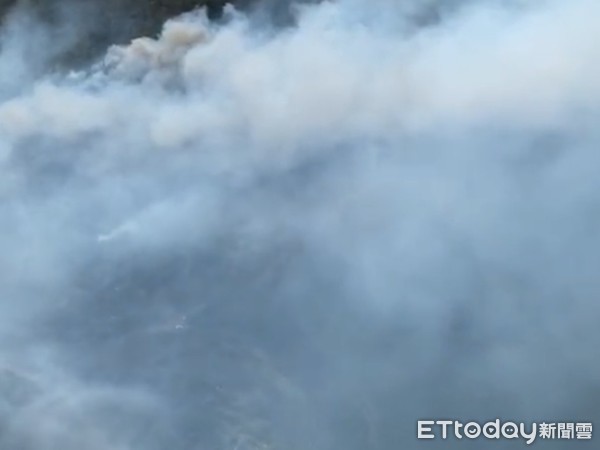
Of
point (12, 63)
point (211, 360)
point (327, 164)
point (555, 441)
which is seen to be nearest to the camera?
point (555, 441)

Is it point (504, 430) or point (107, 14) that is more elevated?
point (107, 14)

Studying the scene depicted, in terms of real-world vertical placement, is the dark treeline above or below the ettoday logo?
above

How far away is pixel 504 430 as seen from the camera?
1638 inches

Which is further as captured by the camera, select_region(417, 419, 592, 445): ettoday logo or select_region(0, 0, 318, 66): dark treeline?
select_region(0, 0, 318, 66): dark treeline

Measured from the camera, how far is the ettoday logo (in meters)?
41.3

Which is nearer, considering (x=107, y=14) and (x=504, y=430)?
(x=504, y=430)

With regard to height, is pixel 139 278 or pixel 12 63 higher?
pixel 12 63

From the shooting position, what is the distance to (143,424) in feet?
139

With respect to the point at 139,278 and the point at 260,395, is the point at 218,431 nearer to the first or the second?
the point at 260,395

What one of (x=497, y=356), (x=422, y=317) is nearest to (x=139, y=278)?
(x=422, y=317)

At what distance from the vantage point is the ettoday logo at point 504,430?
41.3m

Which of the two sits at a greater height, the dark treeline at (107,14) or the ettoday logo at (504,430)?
the dark treeline at (107,14)

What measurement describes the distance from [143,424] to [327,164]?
1360 centimetres

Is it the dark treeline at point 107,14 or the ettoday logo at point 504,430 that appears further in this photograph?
the dark treeline at point 107,14
